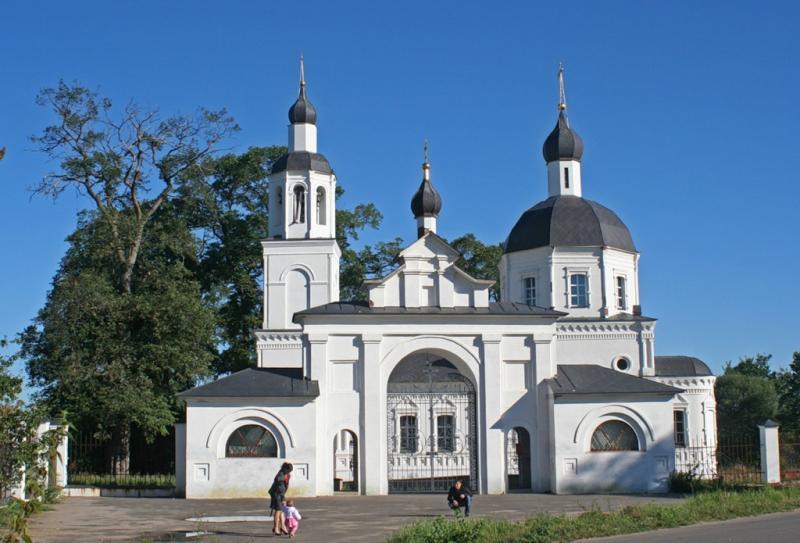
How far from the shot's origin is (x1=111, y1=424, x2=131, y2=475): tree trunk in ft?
118

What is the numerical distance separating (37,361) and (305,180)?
1151cm

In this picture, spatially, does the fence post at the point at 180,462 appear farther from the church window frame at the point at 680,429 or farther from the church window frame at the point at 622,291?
the church window frame at the point at 680,429

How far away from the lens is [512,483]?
31.0m

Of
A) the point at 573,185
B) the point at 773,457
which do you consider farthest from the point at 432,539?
the point at 573,185

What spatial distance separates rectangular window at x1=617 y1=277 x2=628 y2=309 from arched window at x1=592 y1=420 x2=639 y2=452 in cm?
1203

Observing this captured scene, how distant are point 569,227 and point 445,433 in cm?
979

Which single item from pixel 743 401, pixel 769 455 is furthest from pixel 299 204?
pixel 743 401

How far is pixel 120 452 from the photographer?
119 feet

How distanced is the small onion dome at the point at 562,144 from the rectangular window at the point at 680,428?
1082 cm

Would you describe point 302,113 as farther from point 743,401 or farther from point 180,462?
point 743,401

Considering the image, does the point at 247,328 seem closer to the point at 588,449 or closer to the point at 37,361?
the point at 37,361

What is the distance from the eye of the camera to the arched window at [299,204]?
3747cm

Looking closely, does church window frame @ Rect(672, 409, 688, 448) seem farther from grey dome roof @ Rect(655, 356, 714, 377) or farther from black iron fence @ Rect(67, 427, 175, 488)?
black iron fence @ Rect(67, 427, 175, 488)

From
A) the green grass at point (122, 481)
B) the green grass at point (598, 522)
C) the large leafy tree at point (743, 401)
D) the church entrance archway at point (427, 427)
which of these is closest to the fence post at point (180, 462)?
the green grass at point (122, 481)
